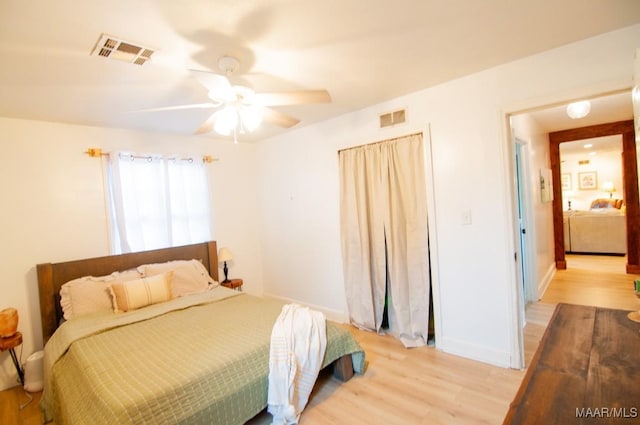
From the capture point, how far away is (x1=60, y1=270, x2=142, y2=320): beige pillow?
267 centimetres

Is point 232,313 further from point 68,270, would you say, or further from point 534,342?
point 534,342

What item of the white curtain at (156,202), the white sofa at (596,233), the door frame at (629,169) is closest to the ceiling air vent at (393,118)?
the white curtain at (156,202)

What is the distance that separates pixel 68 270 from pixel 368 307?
9.71ft

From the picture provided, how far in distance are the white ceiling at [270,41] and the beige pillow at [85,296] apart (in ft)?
5.07

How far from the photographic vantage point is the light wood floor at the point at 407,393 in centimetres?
198

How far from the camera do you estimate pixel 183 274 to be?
10.6 ft

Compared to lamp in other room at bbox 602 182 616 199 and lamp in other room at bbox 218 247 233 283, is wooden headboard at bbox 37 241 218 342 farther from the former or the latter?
lamp in other room at bbox 602 182 616 199

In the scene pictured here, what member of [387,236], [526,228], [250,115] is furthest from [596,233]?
[250,115]

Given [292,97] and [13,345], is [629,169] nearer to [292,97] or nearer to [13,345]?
[292,97]

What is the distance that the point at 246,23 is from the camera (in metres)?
1.59

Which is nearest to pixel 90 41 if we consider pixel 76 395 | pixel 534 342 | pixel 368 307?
pixel 76 395

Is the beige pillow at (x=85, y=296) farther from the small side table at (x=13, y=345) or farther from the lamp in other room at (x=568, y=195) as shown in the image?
the lamp in other room at (x=568, y=195)

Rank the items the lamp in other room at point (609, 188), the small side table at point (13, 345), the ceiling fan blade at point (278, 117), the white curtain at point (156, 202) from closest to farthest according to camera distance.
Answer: the ceiling fan blade at point (278, 117) → the small side table at point (13, 345) → the white curtain at point (156, 202) → the lamp in other room at point (609, 188)

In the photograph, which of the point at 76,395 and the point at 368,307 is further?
the point at 368,307
